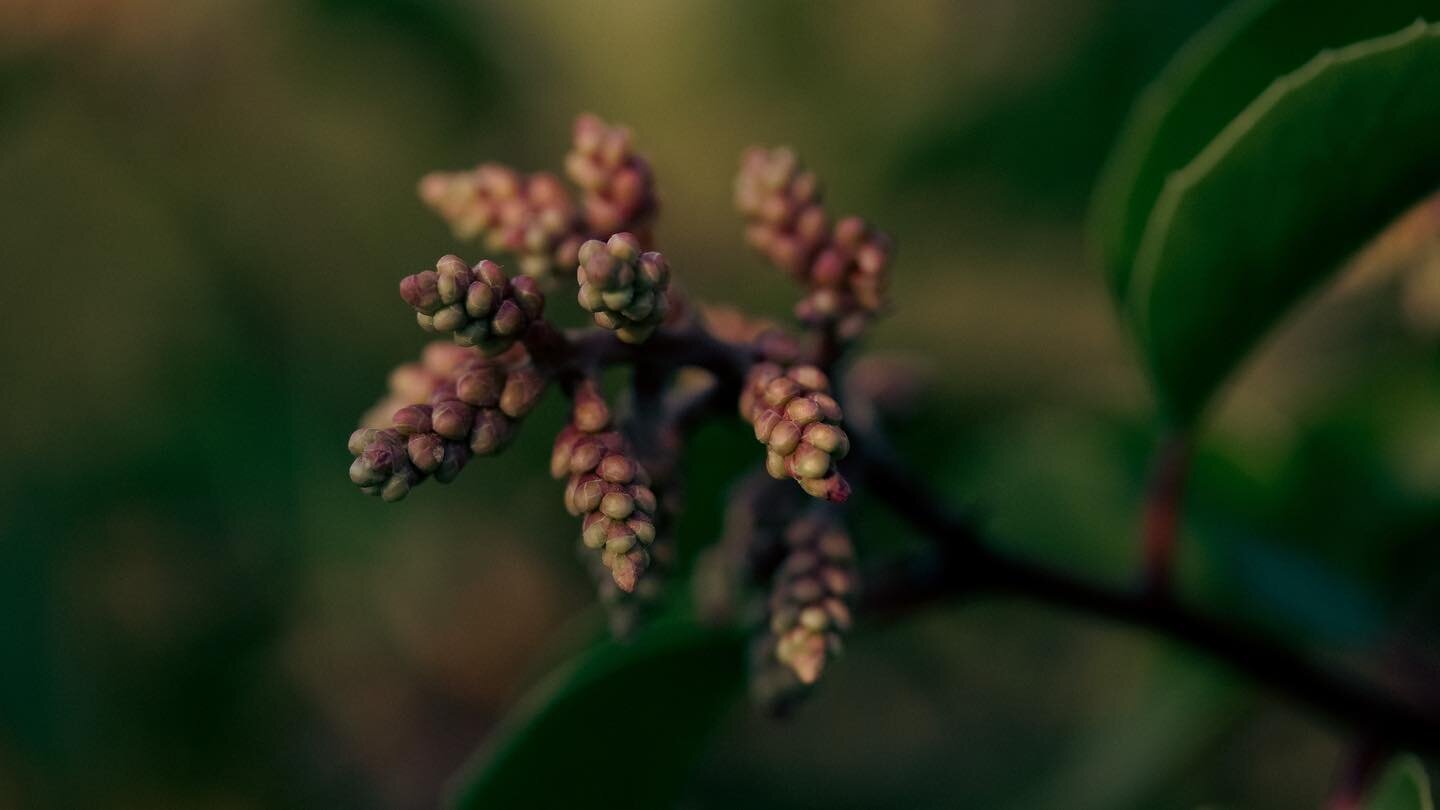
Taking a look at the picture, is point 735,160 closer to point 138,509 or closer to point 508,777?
point 138,509

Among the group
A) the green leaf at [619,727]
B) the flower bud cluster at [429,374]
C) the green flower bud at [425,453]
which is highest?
the green flower bud at [425,453]

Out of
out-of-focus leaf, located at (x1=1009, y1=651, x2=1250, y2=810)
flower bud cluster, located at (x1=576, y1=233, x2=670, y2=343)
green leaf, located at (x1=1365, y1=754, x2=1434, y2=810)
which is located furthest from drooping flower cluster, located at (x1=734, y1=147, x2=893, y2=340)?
out-of-focus leaf, located at (x1=1009, y1=651, x2=1250, y2=810)

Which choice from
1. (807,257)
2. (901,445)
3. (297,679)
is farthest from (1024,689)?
(807,257)

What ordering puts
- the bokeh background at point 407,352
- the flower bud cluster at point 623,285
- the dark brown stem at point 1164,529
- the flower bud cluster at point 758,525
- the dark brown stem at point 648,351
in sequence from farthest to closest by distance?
the bokeh background at point 407,352
the dark brown stem at point 1164,529
the flower bud cluster at point 758,525
the dark brown stem at point 648,351
the flower bud cluster at point 623,285

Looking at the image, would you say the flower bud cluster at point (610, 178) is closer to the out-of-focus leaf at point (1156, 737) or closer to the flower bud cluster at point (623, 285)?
the flower bud cluster at point (623, 285)

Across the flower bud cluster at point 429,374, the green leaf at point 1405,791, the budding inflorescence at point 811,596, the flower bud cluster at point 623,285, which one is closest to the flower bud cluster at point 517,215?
the flower bud cluster at point 429,374

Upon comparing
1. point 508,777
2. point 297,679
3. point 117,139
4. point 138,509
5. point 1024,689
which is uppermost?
point 117,139
